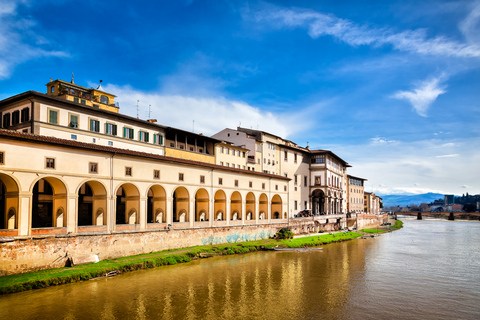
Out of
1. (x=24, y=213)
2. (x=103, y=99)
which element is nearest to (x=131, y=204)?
(x=24, y=213)

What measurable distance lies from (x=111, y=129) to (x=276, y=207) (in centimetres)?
3091

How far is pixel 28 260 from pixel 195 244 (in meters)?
18.5

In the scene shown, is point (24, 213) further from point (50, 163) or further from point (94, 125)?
point (94, 125)

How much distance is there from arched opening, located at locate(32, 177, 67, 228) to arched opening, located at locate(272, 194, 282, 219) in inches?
1396

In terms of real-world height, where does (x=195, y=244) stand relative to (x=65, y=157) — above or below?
below

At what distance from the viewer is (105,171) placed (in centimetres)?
3238

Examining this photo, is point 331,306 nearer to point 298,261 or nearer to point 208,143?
point 298,261

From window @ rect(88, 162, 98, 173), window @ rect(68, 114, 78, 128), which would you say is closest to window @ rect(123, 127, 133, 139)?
window @ rect(68, 114, 78, 128)

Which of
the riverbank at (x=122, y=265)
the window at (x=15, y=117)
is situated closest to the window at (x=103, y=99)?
the window at (x=15, y=117)

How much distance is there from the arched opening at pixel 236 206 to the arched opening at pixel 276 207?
10.3 m

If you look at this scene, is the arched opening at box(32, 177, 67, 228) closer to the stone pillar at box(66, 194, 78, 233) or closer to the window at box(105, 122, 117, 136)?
the stone pillar at box(66, 194, 78, 233)

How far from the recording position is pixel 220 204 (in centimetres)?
4753

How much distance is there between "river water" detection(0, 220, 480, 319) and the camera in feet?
68.9

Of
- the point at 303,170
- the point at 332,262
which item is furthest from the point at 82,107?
the point at 303,170
